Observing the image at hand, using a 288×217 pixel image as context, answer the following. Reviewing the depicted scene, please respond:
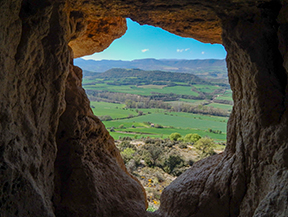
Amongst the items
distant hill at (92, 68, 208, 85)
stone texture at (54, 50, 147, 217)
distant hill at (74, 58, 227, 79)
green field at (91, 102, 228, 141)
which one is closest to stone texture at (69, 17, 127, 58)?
stone texture at (54, 50, 147, 217)

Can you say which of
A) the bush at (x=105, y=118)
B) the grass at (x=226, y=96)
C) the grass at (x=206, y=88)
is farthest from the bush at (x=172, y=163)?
the grass at (x=206, y=88)

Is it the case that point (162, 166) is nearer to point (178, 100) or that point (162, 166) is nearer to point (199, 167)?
point (199, 167)

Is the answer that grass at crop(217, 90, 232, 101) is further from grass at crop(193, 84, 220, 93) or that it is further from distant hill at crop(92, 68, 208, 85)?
distant hill at crop(92, 68, 208, 85)

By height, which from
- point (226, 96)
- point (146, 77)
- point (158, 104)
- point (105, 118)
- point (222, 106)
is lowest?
point (105, 118)

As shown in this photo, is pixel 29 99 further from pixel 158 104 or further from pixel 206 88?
pixel 206 88

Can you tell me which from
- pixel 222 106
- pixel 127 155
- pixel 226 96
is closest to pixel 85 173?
pixel 127 155
